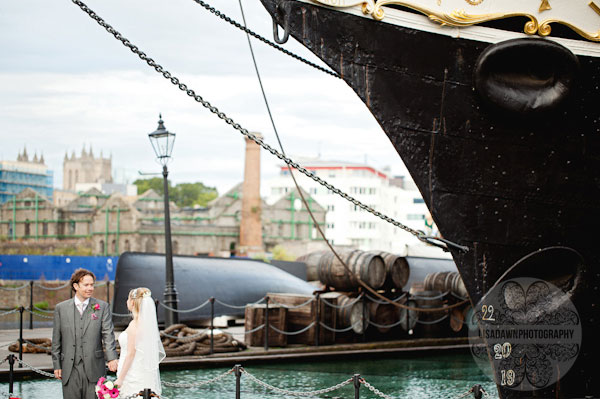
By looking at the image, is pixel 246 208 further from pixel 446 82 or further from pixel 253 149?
pixel 446 82

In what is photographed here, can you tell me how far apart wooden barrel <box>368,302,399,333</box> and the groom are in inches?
351

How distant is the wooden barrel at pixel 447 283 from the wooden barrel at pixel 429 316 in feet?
0.70

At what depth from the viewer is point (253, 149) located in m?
64.9

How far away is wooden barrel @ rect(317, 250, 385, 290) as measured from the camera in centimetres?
1444

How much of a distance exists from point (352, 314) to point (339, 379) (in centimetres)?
291

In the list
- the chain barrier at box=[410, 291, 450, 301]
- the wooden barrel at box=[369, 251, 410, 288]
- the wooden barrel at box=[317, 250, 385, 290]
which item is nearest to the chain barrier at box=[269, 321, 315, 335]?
Answer: the wooden barrel at box=[317, 250, 385, 290]

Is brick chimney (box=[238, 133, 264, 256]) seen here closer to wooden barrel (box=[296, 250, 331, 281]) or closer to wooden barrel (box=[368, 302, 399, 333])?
wooden barrel (box=[296, 250, 331, 281])

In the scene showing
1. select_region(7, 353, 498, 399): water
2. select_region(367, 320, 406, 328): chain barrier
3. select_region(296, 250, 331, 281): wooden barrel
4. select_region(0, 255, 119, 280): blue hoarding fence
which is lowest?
select_region(0, 255, 119, 280): blue hoarding fence

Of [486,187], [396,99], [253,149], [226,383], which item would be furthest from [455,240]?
[253,149]

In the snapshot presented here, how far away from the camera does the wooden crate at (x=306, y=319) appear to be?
46.0 feet

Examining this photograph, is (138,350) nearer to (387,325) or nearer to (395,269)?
(395,269)

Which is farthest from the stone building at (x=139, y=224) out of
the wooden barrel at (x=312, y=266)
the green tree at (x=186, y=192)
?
the green tree at (x=186, y=192)

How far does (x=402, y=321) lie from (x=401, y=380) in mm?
→ 3545

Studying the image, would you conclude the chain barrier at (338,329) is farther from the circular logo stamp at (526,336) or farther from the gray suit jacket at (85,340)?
the gray suit jacket at (85,340)
